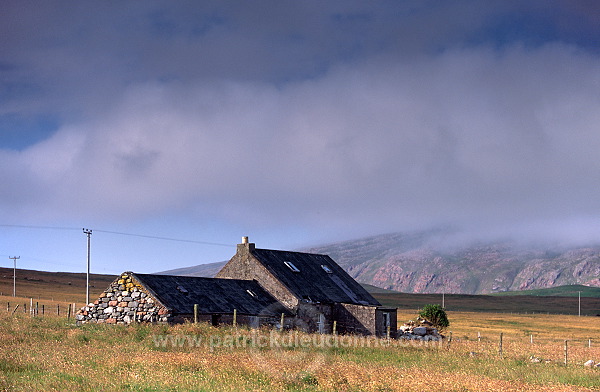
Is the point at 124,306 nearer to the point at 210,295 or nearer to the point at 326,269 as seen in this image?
the point at 210,295

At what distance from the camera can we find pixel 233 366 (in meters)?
18.6

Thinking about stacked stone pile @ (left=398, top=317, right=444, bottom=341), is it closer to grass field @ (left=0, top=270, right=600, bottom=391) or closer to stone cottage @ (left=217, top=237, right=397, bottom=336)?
stone cottage @ (left=217, top=237, right=397, bottom=336)

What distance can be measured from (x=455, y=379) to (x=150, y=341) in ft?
39.7

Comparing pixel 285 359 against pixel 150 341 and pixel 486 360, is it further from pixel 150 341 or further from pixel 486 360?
pixel 486 360

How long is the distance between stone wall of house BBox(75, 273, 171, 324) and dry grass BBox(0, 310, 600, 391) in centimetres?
598

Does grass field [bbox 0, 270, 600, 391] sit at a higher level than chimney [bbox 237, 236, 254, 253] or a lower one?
lower

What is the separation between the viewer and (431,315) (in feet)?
171

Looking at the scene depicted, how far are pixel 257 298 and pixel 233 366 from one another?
24534mm

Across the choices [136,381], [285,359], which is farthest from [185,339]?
[136,381]

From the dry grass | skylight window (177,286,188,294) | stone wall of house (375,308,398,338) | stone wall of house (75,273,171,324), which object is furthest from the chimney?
the dry grass

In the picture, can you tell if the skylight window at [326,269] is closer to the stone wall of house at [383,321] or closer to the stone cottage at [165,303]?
the stone wall of house at [383,321]

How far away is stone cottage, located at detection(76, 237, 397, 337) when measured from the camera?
36.3m

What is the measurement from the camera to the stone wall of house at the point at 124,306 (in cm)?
3551

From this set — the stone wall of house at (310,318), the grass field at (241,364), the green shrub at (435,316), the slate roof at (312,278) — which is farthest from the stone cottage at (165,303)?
the green shrub at (435,316)
